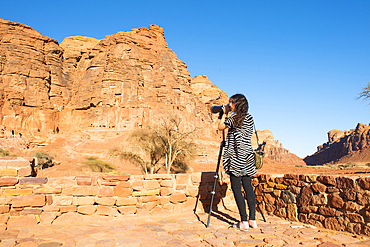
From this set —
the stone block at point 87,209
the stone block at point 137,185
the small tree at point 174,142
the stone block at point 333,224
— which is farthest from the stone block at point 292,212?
the small tree at point 174,142

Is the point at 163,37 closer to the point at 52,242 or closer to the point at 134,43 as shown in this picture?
the point at 134,43

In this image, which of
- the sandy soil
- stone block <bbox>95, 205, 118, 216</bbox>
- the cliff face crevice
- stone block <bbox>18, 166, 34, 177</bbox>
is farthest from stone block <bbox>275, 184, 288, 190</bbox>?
the cliff face crevice

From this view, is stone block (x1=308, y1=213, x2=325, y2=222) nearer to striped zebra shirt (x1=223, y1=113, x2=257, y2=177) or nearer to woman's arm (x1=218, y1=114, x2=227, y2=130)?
striped zebra shirt (x1=223, y1=113, x2=257, y2=177)

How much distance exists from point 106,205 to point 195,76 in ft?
→ 332

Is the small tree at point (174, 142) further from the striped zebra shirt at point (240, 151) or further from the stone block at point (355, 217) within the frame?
the stone block at point (355, 217)

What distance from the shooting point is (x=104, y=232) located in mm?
4336

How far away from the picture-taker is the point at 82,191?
5195 mm

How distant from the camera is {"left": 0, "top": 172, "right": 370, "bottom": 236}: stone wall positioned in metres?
4.29

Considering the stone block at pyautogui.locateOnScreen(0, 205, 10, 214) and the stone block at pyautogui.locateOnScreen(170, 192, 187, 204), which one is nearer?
the stone block at pyautogui.locateOnScreen(0, 205, 10, 214)

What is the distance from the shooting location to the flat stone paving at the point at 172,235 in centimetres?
377

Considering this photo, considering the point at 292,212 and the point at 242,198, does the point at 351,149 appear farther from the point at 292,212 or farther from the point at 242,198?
the point at 242,198

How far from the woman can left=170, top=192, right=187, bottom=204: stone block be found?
5.10 ft

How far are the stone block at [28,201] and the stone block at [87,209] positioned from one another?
0.64 meters

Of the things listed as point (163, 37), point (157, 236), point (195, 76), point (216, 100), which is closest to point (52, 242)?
point (157, 236)
